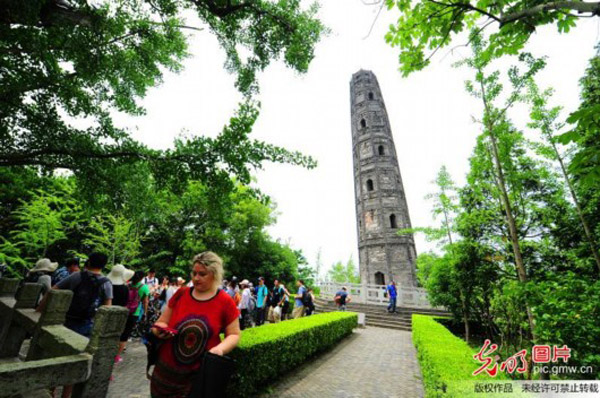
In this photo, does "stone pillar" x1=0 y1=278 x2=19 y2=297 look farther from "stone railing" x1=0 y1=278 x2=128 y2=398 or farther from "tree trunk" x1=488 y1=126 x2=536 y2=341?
"tree trunk" x1=488 y1=126 x2=536 y2=341

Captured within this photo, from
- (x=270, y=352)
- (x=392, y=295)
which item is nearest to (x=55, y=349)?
(x=270, y=352)

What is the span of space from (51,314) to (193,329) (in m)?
2.08

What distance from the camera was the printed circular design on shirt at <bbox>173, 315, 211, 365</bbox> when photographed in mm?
2102

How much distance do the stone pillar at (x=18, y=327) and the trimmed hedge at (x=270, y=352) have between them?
3141mm

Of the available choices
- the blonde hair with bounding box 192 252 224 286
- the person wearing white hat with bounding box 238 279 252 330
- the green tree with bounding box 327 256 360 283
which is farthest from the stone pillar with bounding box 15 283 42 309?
the green tree with bounding box 327 256 360 283

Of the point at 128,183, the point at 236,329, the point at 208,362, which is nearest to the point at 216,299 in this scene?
the point at 236,329

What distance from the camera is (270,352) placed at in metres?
5.33

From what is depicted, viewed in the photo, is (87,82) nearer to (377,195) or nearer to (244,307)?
(244,307)

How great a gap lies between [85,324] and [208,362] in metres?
3.01

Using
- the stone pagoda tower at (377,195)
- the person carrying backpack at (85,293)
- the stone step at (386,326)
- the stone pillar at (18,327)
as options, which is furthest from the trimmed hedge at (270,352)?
the stone pagoda tower at (377,195)

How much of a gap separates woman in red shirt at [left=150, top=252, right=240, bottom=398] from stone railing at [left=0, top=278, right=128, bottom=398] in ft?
1.60

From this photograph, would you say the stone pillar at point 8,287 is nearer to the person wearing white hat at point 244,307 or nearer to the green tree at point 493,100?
the person wearing white hat at point 244,307

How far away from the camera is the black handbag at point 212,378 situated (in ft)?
5.75

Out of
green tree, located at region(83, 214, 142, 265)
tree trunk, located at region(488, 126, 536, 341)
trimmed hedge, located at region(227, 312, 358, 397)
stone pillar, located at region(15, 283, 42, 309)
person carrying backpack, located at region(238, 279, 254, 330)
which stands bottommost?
trimmed hedge, located at region(227, 312, 358, 397)
